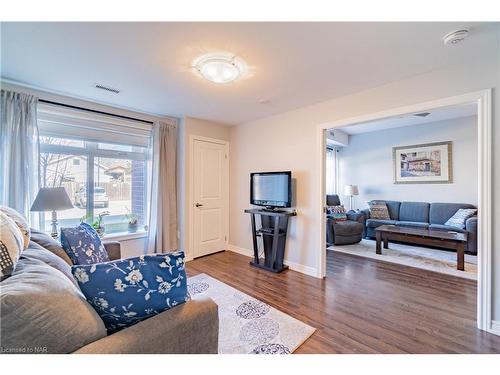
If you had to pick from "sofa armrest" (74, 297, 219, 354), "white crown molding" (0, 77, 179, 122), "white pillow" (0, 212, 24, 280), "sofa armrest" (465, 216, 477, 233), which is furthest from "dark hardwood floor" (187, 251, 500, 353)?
"white crown molding" (0, 77, 179, 122)

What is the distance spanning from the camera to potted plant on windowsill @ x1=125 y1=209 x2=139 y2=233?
3.54 meters

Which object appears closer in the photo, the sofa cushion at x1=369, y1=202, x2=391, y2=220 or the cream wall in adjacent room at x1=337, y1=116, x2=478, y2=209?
the cream wall in adjacent room at x1=337, y1=116, x2=478, y2=209

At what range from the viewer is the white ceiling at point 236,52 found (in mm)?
1644

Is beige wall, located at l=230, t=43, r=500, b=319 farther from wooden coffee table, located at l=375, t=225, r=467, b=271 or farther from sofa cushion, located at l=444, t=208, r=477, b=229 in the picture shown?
sofa cushion, located at l=444, t=208, r=477, b=229

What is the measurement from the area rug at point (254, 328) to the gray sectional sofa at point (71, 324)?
770 millimetres

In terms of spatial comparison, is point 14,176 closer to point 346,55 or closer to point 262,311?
point 262,311

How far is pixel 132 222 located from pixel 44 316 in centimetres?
300

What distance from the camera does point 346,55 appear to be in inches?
77.5

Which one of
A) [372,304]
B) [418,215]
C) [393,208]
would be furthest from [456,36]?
[393,208]

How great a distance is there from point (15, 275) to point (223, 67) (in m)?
1.96

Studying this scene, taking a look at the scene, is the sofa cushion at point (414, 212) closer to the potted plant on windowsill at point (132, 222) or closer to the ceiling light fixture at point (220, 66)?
the ceiling light fixture at point (220, 66)

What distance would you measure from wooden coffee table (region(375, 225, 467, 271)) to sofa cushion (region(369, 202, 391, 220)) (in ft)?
3.40

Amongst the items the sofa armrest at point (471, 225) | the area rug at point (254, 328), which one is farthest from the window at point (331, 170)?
the area rug at point (254, 328)

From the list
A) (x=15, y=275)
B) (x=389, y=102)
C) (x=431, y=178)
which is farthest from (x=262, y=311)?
(x=431, y=178)
